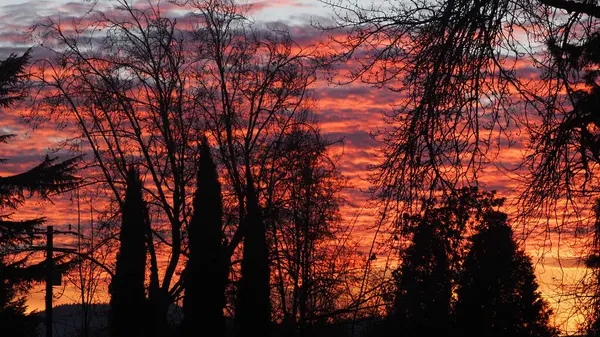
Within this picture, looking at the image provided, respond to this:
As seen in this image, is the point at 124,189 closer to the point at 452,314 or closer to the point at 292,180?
the point at 292,180

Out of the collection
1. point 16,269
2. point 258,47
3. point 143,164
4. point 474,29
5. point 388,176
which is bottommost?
point 388,176

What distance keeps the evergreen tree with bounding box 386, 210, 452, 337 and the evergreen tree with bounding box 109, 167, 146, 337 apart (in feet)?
30.9

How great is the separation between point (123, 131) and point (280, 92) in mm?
5661

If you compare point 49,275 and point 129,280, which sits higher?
point 129,280

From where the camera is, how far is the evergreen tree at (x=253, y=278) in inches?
1064

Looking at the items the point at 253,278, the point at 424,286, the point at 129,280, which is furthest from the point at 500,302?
the point at 129,280

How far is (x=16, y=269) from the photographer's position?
110 feet

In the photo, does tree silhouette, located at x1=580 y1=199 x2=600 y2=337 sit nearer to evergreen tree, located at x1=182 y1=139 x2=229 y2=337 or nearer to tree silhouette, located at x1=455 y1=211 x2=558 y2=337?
evergreen tree, located at x1=182 y1=139 x2=229 y2=337

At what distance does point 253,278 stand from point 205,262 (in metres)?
1.63

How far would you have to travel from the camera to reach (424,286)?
30844 millimetres

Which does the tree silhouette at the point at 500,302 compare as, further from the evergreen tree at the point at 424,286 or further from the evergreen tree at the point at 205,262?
the evergreen tree at the point at 205,262

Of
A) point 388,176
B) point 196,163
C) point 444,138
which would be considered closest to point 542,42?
point 444,138

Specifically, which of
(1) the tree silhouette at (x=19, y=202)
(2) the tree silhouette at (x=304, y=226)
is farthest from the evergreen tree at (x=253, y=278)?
(1) the tree silhouette at (x=19, y=202)

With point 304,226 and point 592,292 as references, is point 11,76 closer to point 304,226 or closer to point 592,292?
point 304,226
